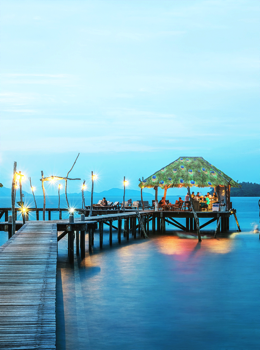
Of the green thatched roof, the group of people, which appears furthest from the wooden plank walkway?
the green thatched roof

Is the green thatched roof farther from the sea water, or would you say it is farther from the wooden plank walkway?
the wooden plank walkway

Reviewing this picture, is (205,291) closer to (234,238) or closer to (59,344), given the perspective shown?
(59,344)

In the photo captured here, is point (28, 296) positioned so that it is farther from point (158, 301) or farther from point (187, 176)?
point (187, 176)

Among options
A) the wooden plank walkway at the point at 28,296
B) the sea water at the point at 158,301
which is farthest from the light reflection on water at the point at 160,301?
the wooden plank walkway at the point at 28,296

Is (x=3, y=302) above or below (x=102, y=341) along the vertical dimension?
above

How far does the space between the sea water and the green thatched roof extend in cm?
1011

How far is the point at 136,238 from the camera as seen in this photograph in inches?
1158

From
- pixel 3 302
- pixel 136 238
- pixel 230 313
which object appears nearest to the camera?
pixel 3 302

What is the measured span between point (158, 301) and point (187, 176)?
20501 mm

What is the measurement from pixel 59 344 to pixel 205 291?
6577 mm

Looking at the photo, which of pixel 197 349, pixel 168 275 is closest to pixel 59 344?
pixel 197 349

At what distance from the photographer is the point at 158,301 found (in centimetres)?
1245

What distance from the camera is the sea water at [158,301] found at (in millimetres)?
9188

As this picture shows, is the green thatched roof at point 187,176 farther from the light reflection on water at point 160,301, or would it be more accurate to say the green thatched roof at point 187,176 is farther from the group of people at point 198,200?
the light reflection on water at point 160,301
